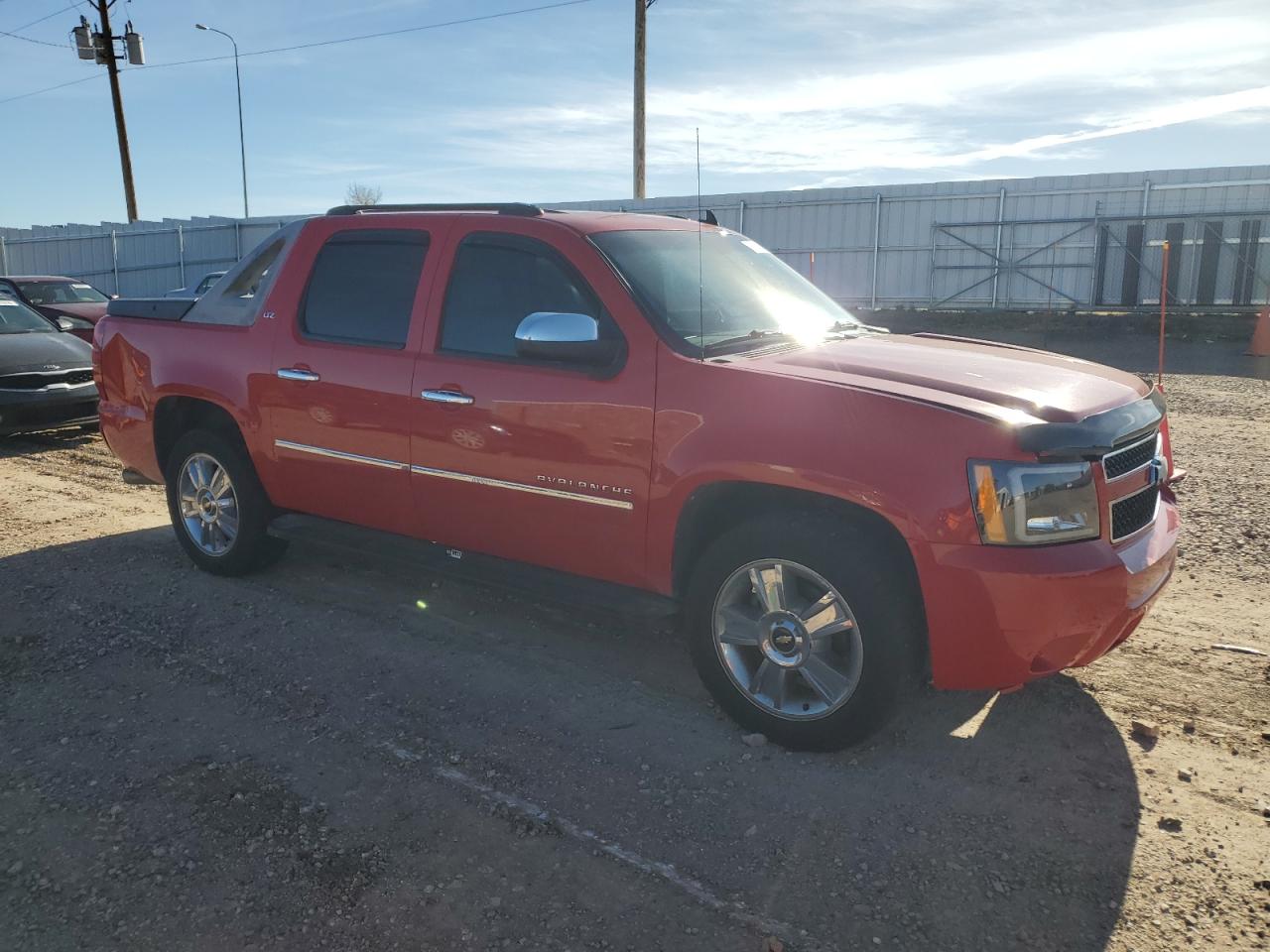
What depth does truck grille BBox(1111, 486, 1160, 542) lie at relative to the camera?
3379mm

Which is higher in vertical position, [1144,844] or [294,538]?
[294,538]

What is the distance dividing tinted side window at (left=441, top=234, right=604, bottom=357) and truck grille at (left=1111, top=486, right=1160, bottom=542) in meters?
2.11

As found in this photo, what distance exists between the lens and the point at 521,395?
162 inches

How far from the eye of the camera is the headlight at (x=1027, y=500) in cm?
315

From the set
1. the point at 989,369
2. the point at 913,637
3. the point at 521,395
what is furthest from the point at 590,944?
the point at 989,369

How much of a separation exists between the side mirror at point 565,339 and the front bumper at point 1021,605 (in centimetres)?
144

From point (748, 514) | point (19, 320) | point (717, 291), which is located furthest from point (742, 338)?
point (19, 320)

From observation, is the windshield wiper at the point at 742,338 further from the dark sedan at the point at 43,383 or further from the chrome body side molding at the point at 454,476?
the dark sedan at the point at 43,383

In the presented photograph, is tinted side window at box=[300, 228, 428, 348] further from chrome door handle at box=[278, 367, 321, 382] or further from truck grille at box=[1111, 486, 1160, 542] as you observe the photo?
truck grille at box=[1111, 486, 1160, 542]

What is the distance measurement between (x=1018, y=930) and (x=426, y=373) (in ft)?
10.3

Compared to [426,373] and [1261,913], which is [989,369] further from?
[426,373]

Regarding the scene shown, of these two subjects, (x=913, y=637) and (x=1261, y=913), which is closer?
(x=1261, y=913)

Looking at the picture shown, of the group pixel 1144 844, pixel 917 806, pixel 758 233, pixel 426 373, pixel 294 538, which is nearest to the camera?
pixel 1144 844

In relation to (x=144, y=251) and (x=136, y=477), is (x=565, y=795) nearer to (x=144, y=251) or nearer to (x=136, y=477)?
(x=136, y=477)
